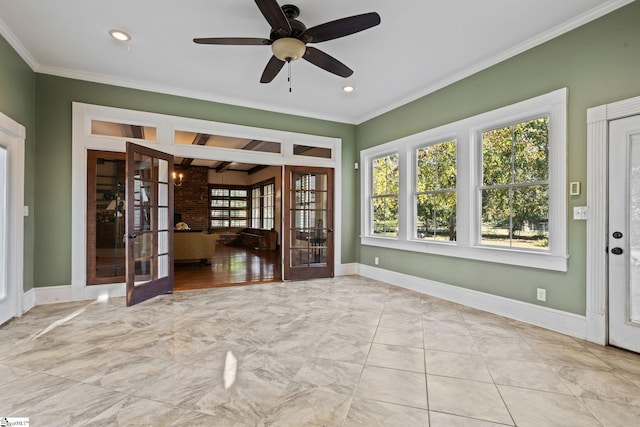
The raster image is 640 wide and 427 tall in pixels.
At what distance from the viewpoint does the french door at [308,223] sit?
567cm

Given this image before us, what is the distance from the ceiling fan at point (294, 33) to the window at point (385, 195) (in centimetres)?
270

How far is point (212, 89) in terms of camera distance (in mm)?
4805

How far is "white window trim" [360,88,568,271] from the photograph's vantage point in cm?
318

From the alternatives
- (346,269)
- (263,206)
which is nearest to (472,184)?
(346,269)

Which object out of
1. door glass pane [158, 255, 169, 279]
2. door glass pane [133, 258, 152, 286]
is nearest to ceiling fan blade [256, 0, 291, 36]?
door glass pane [133, 258, 152, 286]

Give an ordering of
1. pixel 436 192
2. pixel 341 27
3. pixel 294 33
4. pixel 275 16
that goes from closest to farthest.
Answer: pixel 275 16
pixel 341 27
pixel 294 33
pixel 436 192

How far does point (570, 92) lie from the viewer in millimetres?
3131

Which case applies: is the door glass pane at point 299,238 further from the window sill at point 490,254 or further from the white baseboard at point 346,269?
the window sill at point 490,254

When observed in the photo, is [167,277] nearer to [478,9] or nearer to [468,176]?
[468,176]

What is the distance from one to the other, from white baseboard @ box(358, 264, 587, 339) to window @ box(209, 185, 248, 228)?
857cm

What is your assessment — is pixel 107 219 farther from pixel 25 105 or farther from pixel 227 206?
pixel 227 206

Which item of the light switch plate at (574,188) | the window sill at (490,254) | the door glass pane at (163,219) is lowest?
the window sill at (490,254)

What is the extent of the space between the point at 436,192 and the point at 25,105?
17.8 feet

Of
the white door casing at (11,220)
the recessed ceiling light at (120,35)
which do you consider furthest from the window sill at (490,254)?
the white door casing at (11,220)
